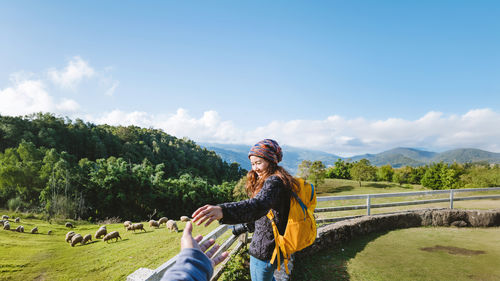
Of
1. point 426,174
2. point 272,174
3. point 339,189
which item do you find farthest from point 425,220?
point 426,174

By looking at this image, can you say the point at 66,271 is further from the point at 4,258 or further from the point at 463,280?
the point at 463,280

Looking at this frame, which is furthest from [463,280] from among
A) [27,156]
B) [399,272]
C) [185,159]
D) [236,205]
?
[185,159]

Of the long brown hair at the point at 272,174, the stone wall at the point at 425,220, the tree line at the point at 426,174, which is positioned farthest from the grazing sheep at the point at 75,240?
the tree line at the point at 426,174

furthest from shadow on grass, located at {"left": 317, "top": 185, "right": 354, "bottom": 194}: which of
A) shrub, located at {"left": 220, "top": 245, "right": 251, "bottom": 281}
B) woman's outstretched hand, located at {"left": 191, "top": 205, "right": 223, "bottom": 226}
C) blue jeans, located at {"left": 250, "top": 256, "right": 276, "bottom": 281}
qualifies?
woman's outstretched hand, located at {"left": 191, "top": 205, "right": 223, "bottom": 226}

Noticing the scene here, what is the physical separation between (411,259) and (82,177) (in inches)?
1116

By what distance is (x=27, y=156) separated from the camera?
21781 mm

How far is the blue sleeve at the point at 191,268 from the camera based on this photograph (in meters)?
0.63

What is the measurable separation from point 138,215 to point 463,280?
28.7 meters

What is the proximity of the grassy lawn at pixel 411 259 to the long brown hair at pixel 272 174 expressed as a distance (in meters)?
3.37

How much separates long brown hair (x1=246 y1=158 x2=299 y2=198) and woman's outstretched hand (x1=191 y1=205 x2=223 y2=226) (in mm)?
579

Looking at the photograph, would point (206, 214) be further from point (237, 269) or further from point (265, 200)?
point (237, 269)

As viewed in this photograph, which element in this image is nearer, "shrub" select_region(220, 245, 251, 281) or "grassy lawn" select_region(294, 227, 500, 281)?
"shrub" select_region(220, 245, 251, 281)

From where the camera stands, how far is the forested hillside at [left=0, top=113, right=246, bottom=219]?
1695 cm

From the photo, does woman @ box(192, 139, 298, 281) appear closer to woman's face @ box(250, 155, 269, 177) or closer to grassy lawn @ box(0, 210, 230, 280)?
woman's face @ box(250, 155, 269, 177)
